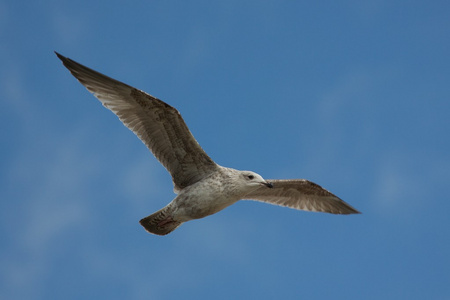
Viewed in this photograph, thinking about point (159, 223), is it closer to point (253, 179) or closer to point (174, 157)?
point (174, 157)

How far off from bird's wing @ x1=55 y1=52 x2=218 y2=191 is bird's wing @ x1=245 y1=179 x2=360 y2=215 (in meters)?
2.21

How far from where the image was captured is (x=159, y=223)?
12906 mm

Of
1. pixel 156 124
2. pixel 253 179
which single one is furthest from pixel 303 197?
pixel 156 124

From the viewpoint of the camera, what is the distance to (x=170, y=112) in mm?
12180

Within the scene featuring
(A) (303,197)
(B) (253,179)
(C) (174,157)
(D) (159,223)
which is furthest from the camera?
(A) (303,197)

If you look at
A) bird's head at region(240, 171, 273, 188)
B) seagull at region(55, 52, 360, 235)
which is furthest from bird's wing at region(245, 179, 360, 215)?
seagull at region(55, 52, 360, 235)

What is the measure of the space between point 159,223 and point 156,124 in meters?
2.08

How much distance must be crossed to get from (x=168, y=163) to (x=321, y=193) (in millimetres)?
4037

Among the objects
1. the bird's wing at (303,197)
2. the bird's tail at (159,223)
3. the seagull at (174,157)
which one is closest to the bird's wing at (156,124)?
the seagull at (174,157)

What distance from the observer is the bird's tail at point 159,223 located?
41.9 ft

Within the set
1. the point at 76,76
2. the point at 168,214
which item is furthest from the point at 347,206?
the point at 76,76

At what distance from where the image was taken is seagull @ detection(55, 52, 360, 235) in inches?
481

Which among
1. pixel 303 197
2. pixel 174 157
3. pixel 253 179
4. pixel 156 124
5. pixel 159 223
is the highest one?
pixel 303 197

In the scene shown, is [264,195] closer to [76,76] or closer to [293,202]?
[293,202]
